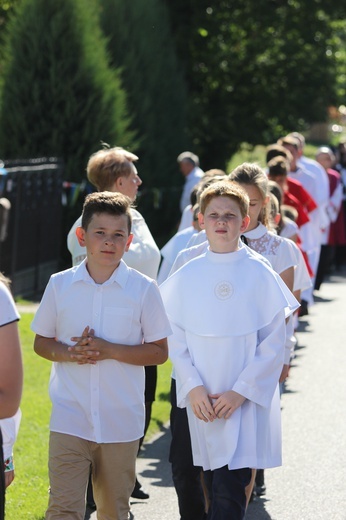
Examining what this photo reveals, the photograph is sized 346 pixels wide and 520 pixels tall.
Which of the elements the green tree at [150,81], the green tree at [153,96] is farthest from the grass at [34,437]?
the green tree at [150,81]

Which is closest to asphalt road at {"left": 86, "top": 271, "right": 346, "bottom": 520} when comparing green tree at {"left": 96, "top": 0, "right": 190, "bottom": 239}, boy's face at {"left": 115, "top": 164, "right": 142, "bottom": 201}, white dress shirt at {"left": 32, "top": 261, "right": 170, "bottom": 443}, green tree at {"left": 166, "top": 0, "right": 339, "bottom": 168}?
white dress shirt at {"left": 32, "top": 261, "right": 170, "bottom": 443}

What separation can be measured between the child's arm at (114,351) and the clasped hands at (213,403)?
285 millimetres

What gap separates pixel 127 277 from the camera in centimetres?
509

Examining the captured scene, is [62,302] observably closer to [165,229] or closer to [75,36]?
[75,36]

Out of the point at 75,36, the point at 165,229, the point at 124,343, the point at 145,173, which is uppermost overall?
the point at 75,36

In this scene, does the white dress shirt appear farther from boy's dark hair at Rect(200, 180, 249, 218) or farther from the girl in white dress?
the girl in white dress

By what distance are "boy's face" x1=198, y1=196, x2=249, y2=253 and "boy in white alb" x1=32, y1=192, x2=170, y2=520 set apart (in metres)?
0.39

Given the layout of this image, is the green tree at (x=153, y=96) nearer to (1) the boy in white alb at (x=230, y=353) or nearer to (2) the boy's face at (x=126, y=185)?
(2) the boy's face at (x=126, y=185)

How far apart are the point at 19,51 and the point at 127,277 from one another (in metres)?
13.0

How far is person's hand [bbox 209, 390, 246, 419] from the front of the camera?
16.9ft

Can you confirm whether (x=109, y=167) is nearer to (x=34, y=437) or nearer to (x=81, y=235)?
(x=81, y=235)

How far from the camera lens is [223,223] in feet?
17.3

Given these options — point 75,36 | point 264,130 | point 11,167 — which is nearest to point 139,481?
A: point 11,167

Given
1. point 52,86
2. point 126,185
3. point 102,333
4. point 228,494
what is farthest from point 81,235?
point 52,86
